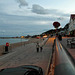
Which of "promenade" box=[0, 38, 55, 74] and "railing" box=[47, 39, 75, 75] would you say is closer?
"railing" box=[47, 39, 75, 75]

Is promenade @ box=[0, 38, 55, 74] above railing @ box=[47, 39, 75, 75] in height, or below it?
below

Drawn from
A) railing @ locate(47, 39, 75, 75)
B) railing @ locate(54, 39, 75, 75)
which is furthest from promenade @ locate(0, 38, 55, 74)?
railing @ locate(54, 39, 75, 75)

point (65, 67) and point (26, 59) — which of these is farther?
point (26, 59)

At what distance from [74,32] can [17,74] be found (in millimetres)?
50623

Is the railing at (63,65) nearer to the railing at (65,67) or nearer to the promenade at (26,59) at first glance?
the railing at (65,67)

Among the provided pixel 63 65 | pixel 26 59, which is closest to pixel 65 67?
pixel 63 65

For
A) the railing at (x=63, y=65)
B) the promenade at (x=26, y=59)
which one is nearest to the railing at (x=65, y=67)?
the railing at (x=63, y=65)

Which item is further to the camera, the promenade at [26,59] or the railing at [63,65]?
the promenade at [26,59]

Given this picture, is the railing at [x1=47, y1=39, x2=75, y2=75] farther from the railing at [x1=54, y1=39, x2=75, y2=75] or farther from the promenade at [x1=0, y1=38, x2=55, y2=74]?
the promenade at [x1=0, y1=38, x2=55, y2=74]

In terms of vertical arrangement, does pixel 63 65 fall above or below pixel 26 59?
above

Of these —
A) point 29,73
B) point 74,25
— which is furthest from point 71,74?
point 74,25

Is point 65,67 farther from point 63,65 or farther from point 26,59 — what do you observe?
point 26,59

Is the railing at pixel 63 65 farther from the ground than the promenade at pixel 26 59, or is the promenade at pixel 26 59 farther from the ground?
the railing at pixel 63 65

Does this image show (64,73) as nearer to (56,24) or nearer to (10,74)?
(10,74)
